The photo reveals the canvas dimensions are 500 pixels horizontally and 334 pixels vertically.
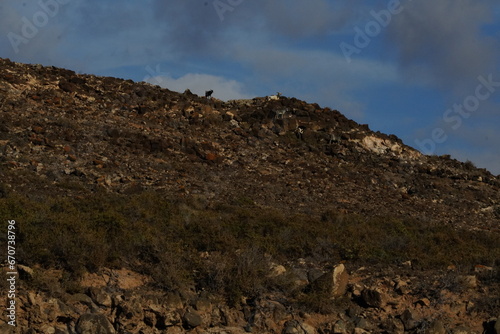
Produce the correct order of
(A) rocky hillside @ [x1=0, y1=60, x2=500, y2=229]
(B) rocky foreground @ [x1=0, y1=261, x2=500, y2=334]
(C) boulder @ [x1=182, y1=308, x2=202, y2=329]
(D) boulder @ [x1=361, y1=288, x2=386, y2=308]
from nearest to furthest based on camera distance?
(B) rocky foreground @ [x1=0, y1=261, x2=500, y2=334] < (C) boulder @ [x1=182, y1=308, x2=202, y2=329] < (D) boulder @ [x1=361, y1=288, x2=386, y2=308] < (A) rocky hillside @ [x1=0, y1=60, x2=500, y2=229]

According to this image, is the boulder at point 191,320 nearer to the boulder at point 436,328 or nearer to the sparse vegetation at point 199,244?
the sparse vegetation at point 199,244

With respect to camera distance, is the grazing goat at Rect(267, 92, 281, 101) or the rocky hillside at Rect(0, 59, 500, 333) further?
the grazing goat at Rect(267, 92, 281, 101)

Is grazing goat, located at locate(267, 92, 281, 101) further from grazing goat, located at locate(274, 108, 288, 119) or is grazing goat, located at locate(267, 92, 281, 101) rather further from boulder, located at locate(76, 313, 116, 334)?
boulder, located at locate(76, 313, 116, 334)

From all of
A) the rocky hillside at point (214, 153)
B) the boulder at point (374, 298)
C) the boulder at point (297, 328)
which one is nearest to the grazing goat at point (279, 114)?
the rocky hillside at point (214, 153)

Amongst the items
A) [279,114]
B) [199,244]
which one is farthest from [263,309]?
[279,114]

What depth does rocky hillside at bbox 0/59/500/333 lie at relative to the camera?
37.5 ft

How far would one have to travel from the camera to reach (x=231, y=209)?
21.4 meters

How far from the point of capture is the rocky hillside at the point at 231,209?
1142 cm

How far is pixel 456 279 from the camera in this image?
1253cm

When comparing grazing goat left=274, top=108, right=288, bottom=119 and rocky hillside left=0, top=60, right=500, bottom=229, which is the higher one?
grazing goat left=274, top=108, right=288, bottom=119

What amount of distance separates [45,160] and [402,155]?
82.5ft

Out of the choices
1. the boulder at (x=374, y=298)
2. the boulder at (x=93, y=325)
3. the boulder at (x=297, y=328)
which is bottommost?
the boulder at (x=93, y=325)

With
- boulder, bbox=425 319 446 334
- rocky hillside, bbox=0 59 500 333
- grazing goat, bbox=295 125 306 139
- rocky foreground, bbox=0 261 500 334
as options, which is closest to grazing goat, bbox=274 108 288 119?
rocky hillside, bbox=0 59 500 333

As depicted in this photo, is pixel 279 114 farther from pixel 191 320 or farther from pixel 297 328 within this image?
pixel 191 320
